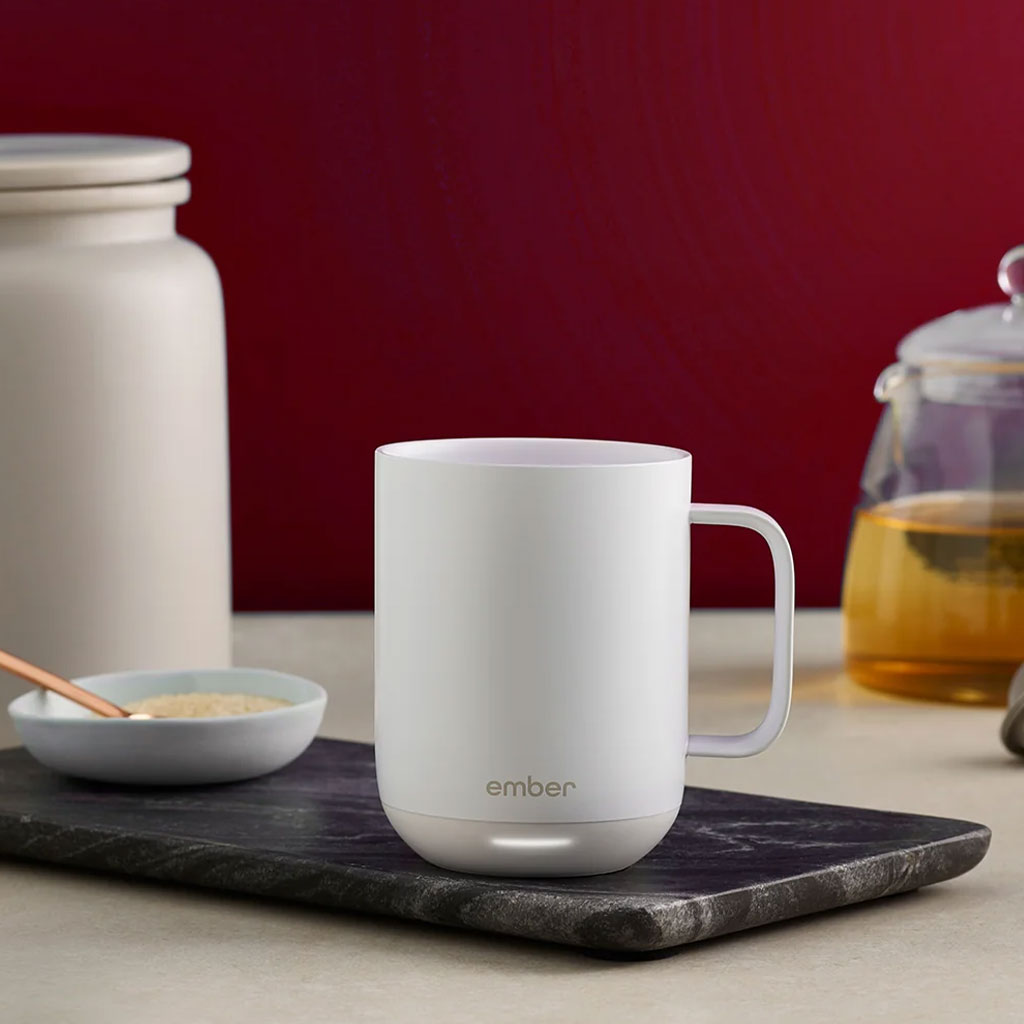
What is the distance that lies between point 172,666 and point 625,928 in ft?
1.49

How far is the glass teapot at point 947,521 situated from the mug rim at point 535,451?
42cm

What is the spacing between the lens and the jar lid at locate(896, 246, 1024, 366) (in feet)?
3.85

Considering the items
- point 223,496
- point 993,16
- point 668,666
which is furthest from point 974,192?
point 668,666

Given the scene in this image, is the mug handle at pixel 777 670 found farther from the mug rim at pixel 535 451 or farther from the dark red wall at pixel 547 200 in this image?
the dark red wall at pixel 547 200

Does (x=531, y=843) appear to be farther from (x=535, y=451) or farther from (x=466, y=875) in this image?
(x=535, y=451)

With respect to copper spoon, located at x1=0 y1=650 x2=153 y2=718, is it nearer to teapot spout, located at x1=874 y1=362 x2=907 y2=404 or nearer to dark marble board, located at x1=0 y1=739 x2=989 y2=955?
dark marble board, located at x1=0 y1=739 x2=989 y2=955

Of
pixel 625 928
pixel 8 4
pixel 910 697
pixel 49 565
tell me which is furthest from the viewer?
pixel 8 4

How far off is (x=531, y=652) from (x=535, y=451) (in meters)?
0.10

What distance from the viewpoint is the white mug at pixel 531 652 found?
2.26 feet

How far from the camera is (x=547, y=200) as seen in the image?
145 centimetres

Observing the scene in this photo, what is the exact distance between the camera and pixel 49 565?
104cm

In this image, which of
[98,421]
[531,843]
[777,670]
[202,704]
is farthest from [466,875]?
[98,421]

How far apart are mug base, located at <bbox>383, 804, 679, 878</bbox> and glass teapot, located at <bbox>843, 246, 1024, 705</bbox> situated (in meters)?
0.45

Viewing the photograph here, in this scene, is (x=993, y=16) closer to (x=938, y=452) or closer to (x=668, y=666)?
(x=938, y=452)
